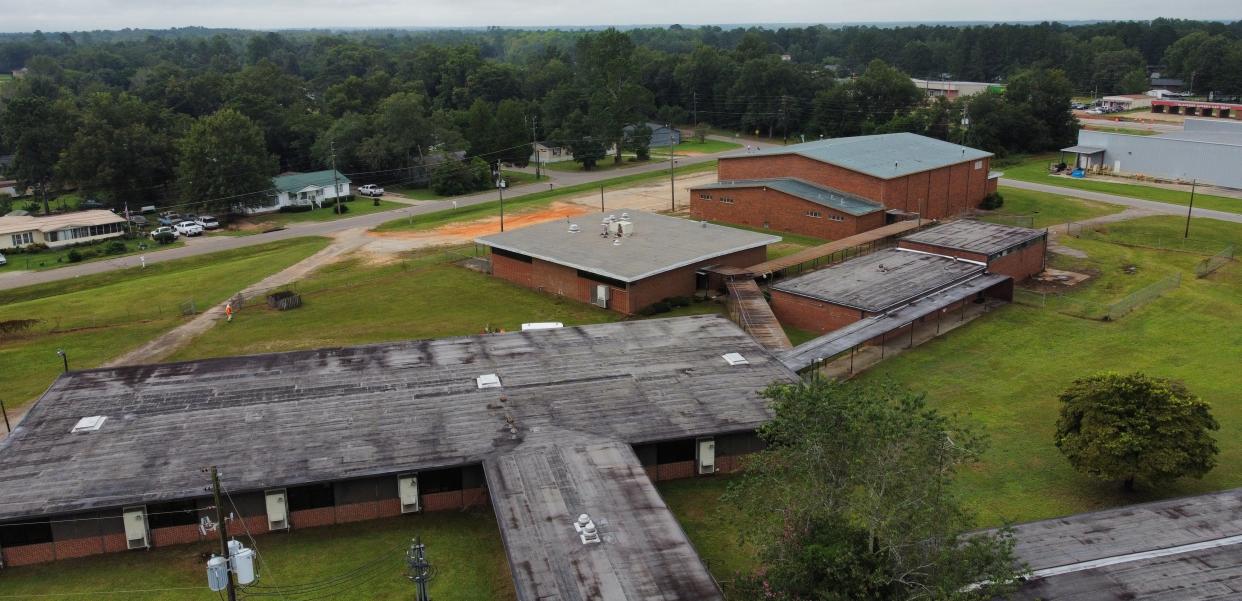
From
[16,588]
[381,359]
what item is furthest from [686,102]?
[16,588]

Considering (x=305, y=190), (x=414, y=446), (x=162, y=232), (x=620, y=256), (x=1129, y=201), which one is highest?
(x=620, y=256)

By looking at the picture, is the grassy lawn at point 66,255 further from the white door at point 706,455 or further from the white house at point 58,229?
the white door at point 706,455

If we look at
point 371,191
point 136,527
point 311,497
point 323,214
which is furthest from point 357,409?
point 371,191

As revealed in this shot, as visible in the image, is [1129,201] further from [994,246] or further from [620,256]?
[620,256]

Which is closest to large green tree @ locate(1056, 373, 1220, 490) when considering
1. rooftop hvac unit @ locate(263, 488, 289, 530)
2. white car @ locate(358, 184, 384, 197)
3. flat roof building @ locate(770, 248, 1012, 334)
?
flat roof building @ locate(770, 248, 1012, 334)

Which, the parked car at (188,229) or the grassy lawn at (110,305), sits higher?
the parked car at (188,229)

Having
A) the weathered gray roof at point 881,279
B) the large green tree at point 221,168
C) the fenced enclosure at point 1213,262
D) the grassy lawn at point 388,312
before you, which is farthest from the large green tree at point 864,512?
the large green tree at point 221,168

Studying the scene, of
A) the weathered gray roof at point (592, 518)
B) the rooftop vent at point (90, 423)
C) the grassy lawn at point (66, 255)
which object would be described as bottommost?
the grassy lawn at point (66, 255)
